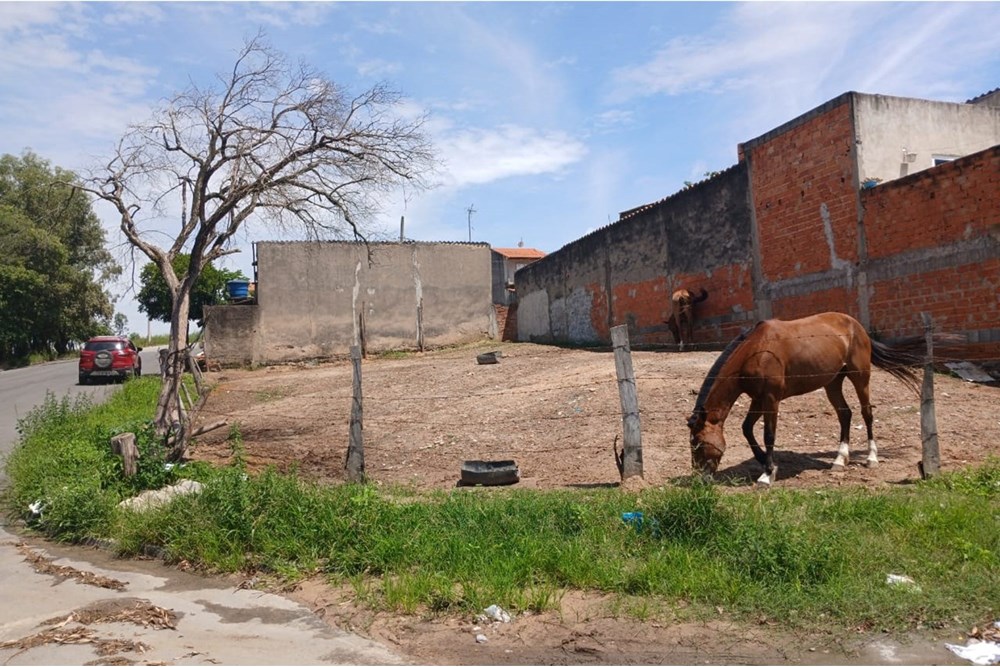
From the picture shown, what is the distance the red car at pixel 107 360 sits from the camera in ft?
84.3

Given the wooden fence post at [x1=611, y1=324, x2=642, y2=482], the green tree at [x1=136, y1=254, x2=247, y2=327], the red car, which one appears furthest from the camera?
the green tree at [x1=136, y1=254, x2=247, y2=327]

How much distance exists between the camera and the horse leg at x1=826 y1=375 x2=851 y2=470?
27.2 feet

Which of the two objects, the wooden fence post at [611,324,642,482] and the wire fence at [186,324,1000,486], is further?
the wire fence at [186,324,1000,486]

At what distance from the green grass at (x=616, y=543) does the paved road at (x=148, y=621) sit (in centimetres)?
37

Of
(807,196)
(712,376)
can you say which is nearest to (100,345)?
(807,196)

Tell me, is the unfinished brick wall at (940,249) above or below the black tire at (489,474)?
above

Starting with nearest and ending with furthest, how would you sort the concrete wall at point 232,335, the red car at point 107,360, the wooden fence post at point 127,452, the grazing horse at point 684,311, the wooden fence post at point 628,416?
the wooden fence post at point 628,416 < the wooden fence post at point 127,452 < the grazing horse at point 684,311 < the red car at point 107,360 < the concrete wall at point 232,335

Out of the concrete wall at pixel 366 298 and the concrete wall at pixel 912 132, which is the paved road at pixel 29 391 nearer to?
the concrete wall at pixel 366 298

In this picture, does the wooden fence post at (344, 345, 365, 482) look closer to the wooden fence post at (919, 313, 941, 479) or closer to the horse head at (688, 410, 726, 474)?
the horse head at (688, 410, 726, 474)

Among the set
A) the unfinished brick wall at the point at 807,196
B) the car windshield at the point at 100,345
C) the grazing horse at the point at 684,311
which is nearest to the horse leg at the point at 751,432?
the unfinished brick wall at the point at 807,196

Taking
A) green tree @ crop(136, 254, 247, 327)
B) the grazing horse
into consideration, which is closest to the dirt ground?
the grazing horse

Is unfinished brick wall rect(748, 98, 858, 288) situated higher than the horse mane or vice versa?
unfinished brick wall rect(748, 98, 858, 288)

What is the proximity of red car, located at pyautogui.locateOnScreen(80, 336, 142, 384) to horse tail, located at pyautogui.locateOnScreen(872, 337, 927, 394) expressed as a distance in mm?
22851

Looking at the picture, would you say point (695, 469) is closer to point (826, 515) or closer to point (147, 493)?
point (826, 515)
